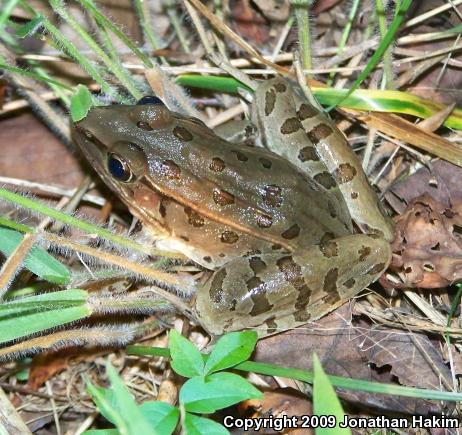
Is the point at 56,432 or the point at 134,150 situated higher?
the point at 134,150

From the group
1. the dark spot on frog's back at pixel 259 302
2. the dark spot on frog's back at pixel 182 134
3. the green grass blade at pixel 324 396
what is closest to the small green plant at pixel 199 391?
the green grass blade at pixel 324 396

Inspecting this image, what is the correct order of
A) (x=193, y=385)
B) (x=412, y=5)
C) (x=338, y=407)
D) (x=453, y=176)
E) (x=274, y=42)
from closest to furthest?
(x=338, y=407)
(x=193, y=385)
(x=453, y=176)
(x=412, y=5)
(x=274, y=42)

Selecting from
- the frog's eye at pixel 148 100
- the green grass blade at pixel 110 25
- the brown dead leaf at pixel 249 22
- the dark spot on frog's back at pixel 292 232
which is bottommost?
the dark spot on frog's back at pixel 292 232

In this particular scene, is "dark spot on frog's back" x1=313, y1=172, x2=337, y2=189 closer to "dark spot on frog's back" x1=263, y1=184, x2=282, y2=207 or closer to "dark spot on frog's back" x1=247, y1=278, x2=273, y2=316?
"dark spot on frog's back" x1=263, y1=184, x2=282, y2=207

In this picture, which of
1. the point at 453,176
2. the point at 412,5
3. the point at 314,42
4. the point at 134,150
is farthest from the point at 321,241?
the point at 412,5

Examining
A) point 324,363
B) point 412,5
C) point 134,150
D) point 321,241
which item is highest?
point 412,5

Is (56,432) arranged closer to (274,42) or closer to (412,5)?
(274,42)

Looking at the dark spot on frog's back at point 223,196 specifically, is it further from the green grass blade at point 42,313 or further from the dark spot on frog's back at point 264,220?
the green grass blade at point 42,313

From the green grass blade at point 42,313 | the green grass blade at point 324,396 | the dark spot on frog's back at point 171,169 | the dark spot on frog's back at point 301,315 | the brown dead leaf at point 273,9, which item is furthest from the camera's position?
the brown dead leaf at point 273,9
